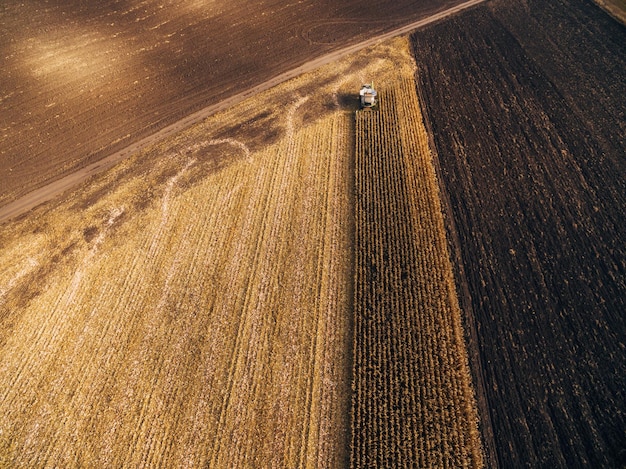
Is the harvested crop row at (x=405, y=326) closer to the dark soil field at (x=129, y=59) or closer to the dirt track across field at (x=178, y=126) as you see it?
the dirt track across field at (x=178, y=126)

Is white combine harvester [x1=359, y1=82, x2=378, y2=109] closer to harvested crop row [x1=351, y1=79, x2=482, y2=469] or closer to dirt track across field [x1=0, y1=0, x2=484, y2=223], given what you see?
harvested crop row [x1=351, y1=79, x2=482, y2=469]

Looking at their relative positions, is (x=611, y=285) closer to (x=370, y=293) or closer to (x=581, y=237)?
(x=581, y=237)

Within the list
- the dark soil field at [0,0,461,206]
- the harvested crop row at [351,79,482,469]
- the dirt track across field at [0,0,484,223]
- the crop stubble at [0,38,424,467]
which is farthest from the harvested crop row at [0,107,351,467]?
the dark soil field at [0,0,461,206]

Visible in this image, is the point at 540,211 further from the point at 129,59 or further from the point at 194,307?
the point at 129,59

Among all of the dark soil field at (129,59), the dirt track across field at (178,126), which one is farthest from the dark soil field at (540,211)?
the dark soil field at (129,59)

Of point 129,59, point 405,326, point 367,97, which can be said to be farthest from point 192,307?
point 129,59

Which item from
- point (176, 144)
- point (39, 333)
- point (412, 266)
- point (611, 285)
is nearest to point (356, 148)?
point (412, 266)

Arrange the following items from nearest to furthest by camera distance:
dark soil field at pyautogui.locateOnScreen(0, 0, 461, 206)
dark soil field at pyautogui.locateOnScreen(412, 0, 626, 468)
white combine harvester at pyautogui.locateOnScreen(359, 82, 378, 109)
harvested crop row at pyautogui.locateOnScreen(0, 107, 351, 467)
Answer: dark soil field at pyautogui.locateOnScreen(412, 0, 626, 468)
harvested crop row at pyautogui.locateOnScreen(0, 107, 351, 467)
white combine harvester at pyautogui.locateOnScreen(359, 82, 378, 109)
dark soil field at pyautogui.locateOnScreen(0, 0, 461, 206)
